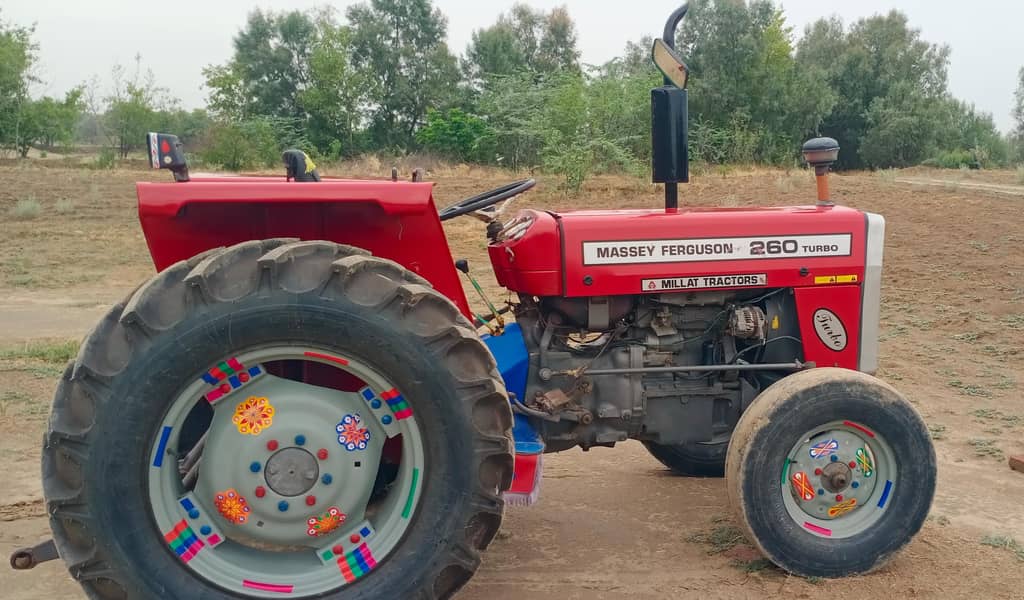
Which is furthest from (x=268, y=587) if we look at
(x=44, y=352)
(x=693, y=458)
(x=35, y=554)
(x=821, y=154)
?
(x=44, y=352)

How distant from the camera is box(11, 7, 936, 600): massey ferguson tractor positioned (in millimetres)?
2600

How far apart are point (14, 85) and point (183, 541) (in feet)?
115

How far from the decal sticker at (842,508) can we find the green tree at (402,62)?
33.4 m

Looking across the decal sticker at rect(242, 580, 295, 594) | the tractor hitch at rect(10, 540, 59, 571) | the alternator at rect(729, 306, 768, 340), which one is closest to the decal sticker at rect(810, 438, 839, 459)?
the alternator at rect(729, 306, 768, 340)

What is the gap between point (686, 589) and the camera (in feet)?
10.8

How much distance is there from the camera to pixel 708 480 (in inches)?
180

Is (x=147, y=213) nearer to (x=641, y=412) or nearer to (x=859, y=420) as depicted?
(x=641, y=412)

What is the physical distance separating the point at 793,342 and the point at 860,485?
0.69 m

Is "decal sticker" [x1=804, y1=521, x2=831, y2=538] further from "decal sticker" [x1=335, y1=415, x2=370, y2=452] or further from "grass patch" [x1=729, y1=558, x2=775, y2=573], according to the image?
"decal sticker" [x1=335, y1=415, x2=370, y2=452]

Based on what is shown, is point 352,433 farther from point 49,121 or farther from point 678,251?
point 49,121

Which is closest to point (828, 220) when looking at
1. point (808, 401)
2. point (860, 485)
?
point (808, 401)

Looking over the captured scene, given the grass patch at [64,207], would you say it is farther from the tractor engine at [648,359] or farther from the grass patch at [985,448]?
the grass patch at [985,448]

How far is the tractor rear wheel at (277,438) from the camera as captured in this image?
8.39 feet

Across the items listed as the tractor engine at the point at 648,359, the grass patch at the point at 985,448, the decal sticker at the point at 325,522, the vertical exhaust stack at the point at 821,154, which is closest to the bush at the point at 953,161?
the grass patch at the point at 985,448
